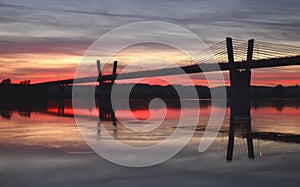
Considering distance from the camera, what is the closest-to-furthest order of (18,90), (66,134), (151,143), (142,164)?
(142,164)
(151,143)
(66,134)
(18,90)

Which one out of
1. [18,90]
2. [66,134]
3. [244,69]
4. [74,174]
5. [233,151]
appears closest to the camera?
[74,174]

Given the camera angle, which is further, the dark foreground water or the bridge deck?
the bridge deck

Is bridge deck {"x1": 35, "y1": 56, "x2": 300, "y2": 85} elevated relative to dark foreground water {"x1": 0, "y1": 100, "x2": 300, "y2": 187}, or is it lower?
elevated

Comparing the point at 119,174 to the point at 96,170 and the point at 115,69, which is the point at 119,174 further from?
the point at 115,69

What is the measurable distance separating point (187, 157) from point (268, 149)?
2726 millimetres

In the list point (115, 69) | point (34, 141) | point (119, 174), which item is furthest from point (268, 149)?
point (115, 69)

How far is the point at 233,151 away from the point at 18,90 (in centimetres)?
10460

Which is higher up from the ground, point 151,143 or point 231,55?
point 231,55

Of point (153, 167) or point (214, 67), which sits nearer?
point (153, 167)

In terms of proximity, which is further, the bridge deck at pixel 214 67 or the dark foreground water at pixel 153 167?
the bridge deck at pixel 214 67

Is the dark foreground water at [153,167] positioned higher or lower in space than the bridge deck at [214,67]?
lower

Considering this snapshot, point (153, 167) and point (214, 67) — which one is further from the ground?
point (214, 67)

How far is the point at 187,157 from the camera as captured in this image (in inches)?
432

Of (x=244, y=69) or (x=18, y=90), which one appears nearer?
(x=244, y=69)
